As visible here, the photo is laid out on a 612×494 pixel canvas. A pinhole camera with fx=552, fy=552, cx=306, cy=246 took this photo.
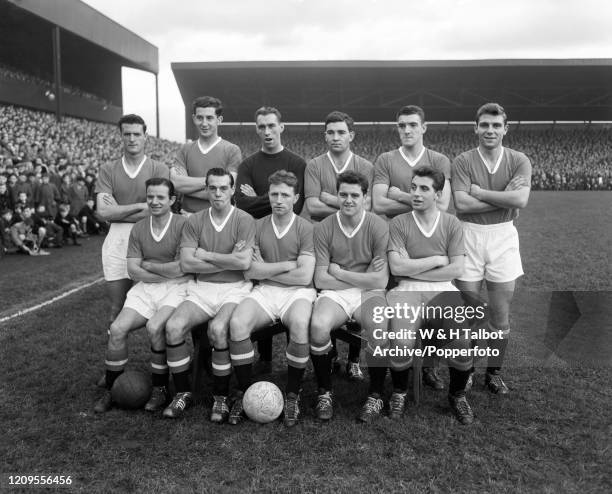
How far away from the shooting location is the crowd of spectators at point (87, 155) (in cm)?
1230

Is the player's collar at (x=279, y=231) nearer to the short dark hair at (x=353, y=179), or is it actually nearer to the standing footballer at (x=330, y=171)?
the standing footballer at (x=330, y=171)

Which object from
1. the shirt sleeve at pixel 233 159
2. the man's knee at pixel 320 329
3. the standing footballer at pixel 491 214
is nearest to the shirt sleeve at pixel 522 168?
the standing footballer at pixel 491 214

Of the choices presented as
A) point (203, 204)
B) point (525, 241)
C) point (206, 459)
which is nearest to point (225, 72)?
point (525, 241)

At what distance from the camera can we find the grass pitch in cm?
315

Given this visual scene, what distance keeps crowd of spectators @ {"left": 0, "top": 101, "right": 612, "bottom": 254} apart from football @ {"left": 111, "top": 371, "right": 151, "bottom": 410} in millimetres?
8714

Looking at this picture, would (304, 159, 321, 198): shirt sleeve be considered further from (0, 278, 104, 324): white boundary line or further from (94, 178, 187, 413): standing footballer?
(0, 278, 104, 324): white boundary line

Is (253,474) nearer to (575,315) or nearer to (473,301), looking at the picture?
(473,301)

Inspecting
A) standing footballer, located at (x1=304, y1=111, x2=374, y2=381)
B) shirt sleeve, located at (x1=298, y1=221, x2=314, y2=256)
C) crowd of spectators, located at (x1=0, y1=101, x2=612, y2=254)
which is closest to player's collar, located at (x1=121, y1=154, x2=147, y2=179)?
standing footballer, located at (x1=304, y1=111, x2=374, y2=381)

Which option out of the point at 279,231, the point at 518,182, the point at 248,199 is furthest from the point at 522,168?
the point at 248,199

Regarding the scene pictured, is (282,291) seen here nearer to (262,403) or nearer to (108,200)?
(262,403)

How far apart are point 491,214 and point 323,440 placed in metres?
2.24

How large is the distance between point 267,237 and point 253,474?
180 centimetres

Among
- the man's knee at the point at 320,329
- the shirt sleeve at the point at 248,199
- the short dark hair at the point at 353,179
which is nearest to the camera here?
the man's knee at the point at 320,329

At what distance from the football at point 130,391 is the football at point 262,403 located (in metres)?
0.78
